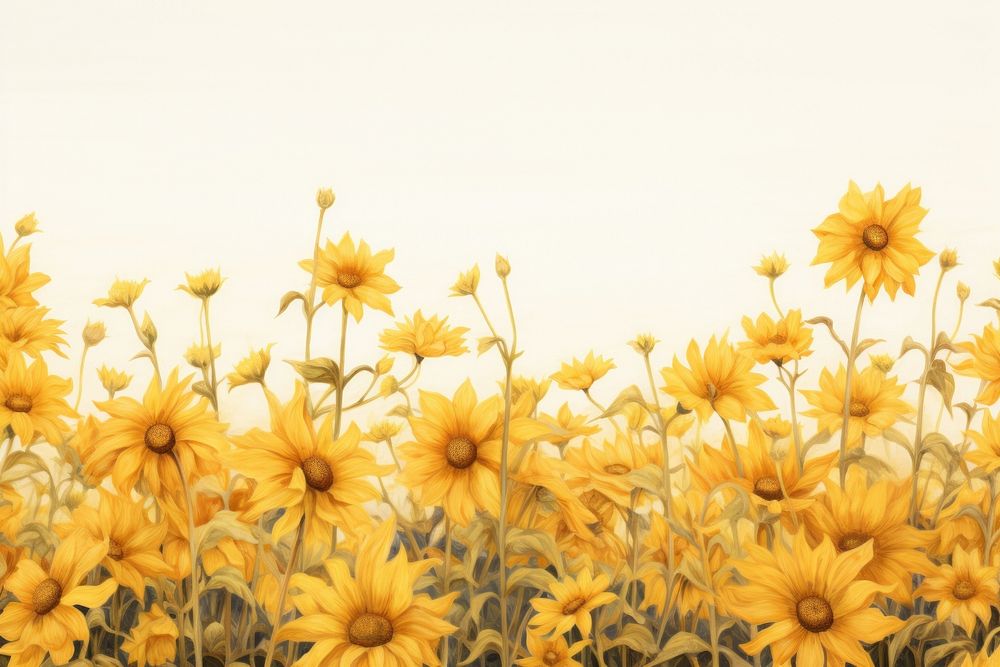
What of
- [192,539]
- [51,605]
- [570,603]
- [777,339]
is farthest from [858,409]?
[51,605]

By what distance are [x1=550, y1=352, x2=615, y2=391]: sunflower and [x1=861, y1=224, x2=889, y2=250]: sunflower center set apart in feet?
0.80

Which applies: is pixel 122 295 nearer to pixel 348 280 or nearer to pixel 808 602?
pixel 348 280

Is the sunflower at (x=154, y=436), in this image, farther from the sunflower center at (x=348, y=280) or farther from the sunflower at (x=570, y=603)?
→ the sunflower at (x=570, y=603)

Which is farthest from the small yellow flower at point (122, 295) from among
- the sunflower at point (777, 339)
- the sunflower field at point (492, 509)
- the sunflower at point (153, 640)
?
the sunflower at point (777, 339)

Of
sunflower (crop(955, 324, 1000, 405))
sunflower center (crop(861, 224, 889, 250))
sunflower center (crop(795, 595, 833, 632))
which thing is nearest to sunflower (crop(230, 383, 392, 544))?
sunflower center (crop(795, 595, 833, 632))

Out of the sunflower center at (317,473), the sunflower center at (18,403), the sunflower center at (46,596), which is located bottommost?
the sunflower center at (46,596)

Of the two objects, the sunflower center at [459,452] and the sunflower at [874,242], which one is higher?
the sunflower at [874,242]

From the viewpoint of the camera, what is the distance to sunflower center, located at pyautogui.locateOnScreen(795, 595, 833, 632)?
652 millimetres

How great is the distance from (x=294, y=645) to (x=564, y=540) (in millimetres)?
230

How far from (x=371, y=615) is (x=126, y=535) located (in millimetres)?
248

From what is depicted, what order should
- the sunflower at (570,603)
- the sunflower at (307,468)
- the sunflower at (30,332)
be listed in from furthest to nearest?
the sunflower at (30,332) → the sunflower at (570,603) → the sunflower at (307,468)

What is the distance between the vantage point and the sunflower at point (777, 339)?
0.81 meters

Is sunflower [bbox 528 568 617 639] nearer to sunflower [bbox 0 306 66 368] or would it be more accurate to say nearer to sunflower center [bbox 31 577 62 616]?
sunflower center [bbox 31 577 62 616]

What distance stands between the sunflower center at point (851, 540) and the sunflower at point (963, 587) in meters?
0.09
